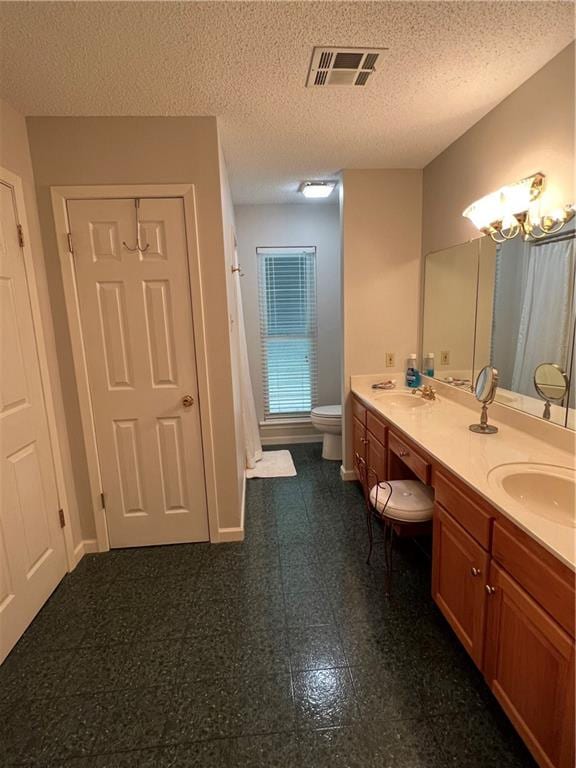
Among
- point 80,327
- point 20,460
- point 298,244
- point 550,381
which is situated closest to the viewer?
point 550,381

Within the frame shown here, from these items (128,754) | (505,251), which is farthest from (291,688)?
(505,251)

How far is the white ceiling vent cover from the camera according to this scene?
5.01 ft

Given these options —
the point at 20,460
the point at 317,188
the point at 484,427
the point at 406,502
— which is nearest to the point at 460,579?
the point at 406,502

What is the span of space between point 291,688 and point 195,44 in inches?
99.2

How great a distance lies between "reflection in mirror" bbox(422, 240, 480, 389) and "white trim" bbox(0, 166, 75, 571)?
2471 millimetres

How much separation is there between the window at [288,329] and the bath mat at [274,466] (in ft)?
1.67

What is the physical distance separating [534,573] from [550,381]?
0.98 metres

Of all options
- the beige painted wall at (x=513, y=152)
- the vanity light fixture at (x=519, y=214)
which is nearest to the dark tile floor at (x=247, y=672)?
the vanity light fixture at (x=519, y=214)

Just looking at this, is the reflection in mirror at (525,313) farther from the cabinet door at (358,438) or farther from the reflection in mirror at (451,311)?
the cabinet door at (358,438)

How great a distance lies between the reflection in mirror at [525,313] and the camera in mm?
1650

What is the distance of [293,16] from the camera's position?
4.38ft

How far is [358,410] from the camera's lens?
294 centimetres

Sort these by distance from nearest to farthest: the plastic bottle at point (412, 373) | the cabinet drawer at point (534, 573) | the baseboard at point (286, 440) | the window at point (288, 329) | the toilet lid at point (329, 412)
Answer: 1. the cabinet drawer at point (534, 573)
2. the plastic bottle at point (412, 373)
3. the toilet lid at point (329, 412)
4. the window at point (288, 329)
5. the baseboard at point (286, 440)

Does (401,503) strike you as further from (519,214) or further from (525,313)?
(519,214)
